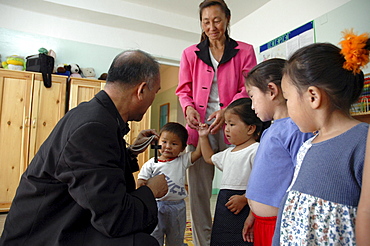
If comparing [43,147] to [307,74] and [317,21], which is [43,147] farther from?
[317,21]

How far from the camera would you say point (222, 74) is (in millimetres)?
1702

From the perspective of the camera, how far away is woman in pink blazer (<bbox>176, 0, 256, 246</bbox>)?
169 centimetres

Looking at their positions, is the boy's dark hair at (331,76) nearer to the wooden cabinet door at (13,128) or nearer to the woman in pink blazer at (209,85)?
the woman in pink blazer at (209,85)

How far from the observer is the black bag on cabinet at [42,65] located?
352 centimetres

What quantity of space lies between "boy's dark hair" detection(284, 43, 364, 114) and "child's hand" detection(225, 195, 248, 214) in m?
0.70

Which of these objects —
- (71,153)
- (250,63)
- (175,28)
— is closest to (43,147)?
(71,153)

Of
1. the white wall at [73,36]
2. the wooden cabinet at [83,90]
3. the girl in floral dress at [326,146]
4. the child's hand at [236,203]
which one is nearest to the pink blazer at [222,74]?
the child's hand at [236,203]

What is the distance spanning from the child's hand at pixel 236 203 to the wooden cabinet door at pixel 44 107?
2905 millimetres

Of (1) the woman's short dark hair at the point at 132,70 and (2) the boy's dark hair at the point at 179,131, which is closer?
(1) the woman's short dark hair at the point at 132,70

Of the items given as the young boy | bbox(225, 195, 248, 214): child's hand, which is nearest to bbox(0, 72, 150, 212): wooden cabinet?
the young boy

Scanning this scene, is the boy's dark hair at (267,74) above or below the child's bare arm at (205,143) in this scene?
above

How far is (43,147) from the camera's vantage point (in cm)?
102

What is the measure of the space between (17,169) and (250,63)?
310 centimetres

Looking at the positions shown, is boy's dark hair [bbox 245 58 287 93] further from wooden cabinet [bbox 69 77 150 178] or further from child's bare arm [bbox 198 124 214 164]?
wooden cabinet [bbox 69 77 150 178]
